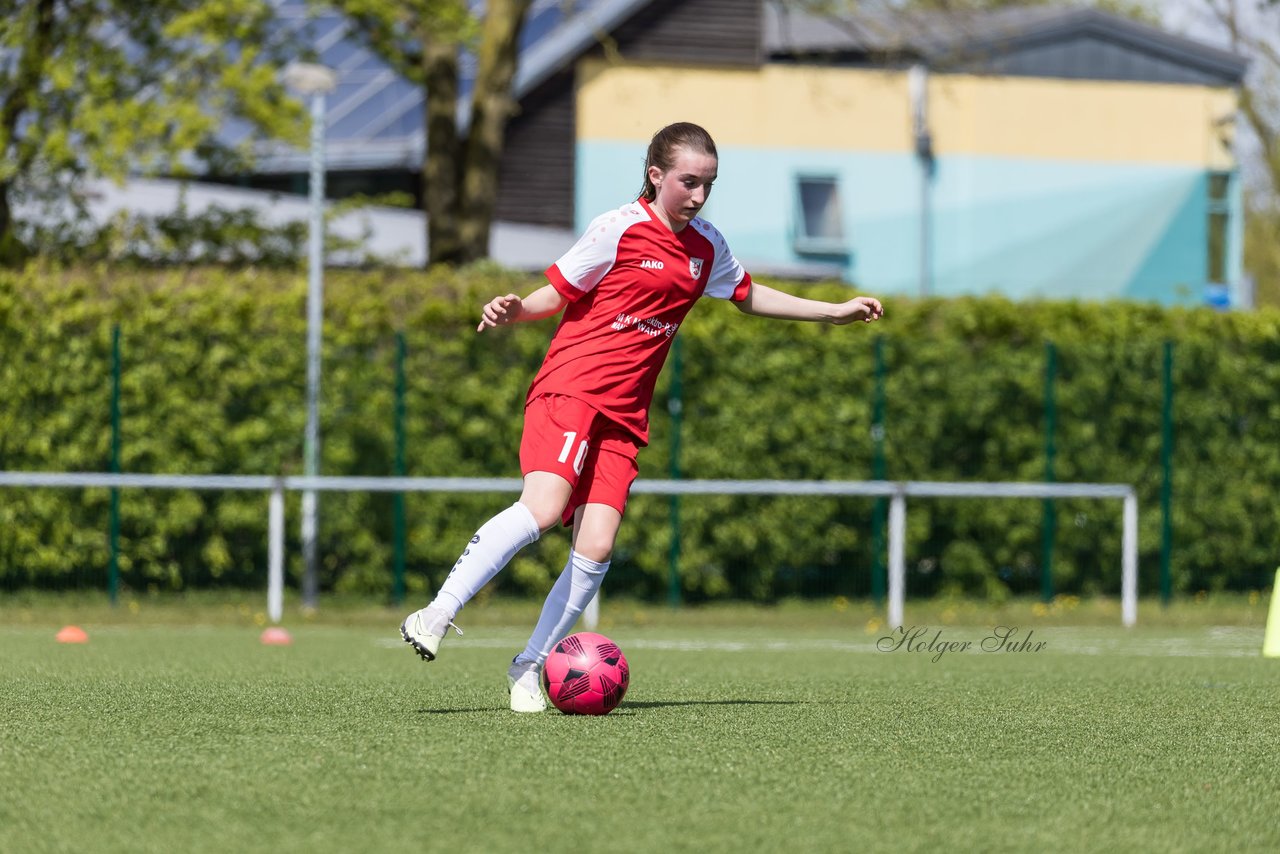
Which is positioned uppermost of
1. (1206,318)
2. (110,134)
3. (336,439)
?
(110,134)

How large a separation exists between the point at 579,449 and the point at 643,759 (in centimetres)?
132

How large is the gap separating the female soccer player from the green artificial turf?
0.49 m

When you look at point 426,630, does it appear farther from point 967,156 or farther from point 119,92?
point 967,156

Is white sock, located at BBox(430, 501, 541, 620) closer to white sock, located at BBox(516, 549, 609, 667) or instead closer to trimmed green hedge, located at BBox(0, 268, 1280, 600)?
white sock, located at BBox(516, 549, 609, 667)

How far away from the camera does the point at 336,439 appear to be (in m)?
14.8

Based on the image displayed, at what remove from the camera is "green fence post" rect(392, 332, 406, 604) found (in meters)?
14.5

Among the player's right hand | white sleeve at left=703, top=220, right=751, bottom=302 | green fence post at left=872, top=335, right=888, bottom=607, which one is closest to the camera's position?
the player's right hand

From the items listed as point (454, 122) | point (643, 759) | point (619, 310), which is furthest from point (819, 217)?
point (643, 759)

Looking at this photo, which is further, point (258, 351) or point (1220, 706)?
point (258, 351)

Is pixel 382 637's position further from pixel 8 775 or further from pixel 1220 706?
pixel 8 775

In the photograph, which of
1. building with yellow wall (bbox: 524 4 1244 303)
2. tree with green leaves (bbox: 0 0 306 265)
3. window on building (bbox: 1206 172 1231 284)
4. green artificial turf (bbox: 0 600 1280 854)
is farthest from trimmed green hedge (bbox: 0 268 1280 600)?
window on building (bbox: 1206 172 1231 284)

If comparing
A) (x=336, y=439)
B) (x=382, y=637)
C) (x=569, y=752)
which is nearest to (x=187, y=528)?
(x=336, y=439)

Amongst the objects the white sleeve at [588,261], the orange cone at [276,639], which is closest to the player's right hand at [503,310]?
the white sleeve at [588,261]

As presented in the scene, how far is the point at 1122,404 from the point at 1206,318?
Result: 1.25 m
